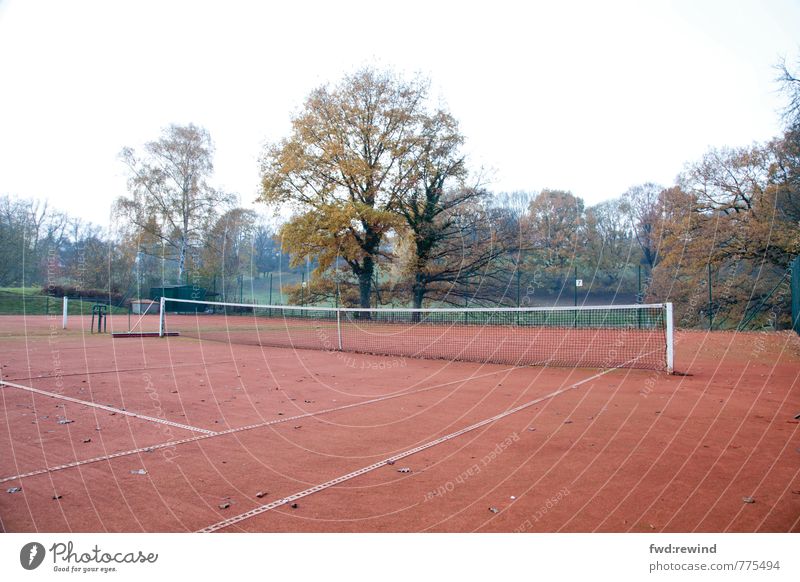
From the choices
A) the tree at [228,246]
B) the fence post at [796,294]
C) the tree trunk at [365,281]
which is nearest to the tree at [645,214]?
the fence post at [796,294]

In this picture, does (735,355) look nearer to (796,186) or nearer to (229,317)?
(796,186)

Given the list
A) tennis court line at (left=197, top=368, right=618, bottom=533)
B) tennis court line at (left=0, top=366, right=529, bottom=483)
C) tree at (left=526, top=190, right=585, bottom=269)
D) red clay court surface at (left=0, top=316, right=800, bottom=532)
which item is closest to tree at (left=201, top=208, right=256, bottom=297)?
tree at (left=526, top=190, right=585, bottom=269)

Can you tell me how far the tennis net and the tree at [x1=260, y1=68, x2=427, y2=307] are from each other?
339 centimetres

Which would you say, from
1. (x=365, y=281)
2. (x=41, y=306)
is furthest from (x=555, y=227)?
(x=41, y=306)

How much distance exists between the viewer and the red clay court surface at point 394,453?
9.20 feet

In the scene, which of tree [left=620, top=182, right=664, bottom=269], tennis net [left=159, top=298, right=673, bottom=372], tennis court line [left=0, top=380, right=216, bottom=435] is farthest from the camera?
tree [left=620, top=182, right=664, bottom=269]

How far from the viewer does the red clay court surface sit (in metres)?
2.80

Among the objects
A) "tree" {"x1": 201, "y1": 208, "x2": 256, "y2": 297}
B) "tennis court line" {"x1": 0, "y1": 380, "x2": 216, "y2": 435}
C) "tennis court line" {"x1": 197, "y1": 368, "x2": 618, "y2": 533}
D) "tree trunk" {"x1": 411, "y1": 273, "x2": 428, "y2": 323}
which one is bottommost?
"tennis court line" {"x1": 0, "y1": 380, "x2": 216, "y2": 435}

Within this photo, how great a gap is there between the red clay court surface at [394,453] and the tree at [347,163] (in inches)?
671

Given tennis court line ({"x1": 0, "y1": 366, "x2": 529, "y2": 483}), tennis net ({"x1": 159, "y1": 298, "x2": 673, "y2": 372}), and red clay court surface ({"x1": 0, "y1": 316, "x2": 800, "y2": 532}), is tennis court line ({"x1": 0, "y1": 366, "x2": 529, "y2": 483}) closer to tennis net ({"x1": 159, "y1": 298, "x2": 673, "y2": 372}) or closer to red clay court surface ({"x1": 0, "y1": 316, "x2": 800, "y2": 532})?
red clay court surface ({"x1": 0, "y1": 316, "x2": 800, "y2": 532})

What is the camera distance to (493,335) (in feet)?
53.4

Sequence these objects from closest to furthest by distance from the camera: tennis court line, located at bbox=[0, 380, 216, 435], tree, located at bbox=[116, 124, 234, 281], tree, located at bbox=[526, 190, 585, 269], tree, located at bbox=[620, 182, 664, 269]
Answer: tennis court line, located at bbox=[0, 380, 216, 435]
tree, located at bbox=[620, 182, 664, 269]
tree, located at bbox=[526, 190, 585, 269]
tree, located at bbox=[116, 124, 234, 281]

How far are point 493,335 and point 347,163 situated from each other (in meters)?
12.1

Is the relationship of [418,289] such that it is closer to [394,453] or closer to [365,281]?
[365,281]
